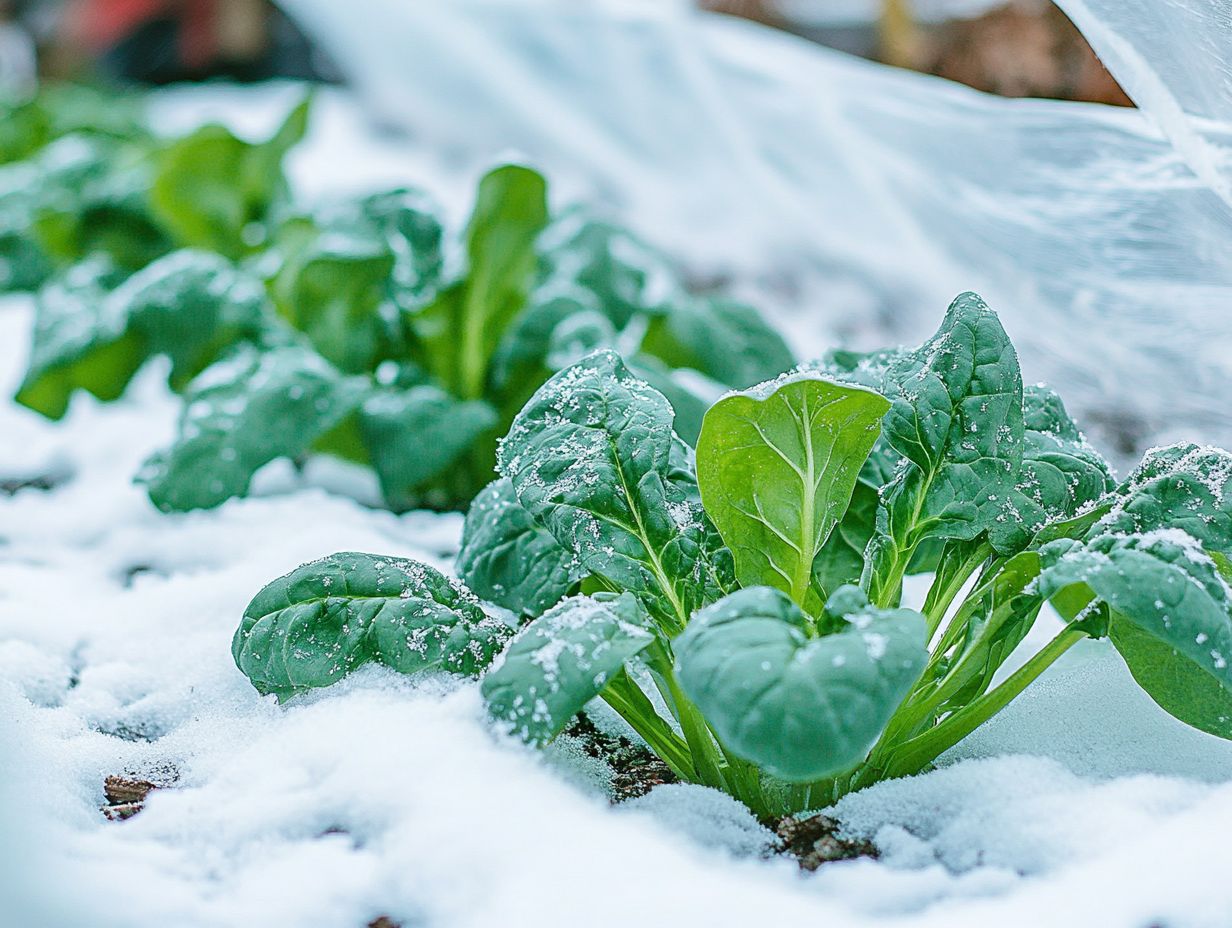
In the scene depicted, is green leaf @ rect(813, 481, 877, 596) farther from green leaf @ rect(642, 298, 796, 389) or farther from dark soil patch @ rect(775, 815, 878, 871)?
green leaf @ rect(642, 298, 796, 389)

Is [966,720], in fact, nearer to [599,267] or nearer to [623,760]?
[623,760]

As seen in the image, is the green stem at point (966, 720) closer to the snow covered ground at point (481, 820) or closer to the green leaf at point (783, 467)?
the snow covered ground at point (481, 820)

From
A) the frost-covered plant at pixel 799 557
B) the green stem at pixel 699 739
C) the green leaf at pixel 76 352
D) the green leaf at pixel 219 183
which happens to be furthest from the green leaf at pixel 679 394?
the green leaf at pixel 219 183

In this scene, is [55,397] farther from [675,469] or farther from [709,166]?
[709,166]

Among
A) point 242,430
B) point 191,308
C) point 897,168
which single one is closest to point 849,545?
point 242,430

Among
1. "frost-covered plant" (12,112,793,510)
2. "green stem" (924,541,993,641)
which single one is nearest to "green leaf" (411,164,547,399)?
"frost-covered plant" (12,112,793,510)
